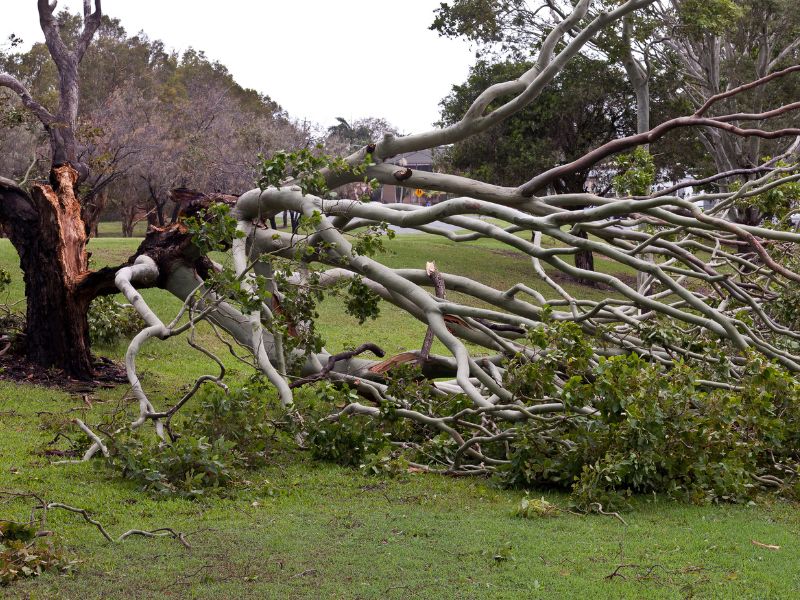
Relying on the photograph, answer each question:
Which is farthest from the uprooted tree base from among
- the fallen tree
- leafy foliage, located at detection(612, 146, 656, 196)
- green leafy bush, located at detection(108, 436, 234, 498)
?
leafy foliage, located at detection(612, 146, 656, 196)

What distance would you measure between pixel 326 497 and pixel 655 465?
88.3 inches

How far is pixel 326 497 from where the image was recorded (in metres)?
6.80

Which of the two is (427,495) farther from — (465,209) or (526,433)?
(465,209)

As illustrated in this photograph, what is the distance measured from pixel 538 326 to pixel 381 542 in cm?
266

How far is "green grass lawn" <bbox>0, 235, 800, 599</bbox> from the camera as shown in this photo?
187 inches

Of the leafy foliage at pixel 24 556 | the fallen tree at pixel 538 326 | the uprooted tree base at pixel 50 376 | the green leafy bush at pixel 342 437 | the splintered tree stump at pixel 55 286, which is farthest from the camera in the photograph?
the splintered tree stump at pixel 55 286

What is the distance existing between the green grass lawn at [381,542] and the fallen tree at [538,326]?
0.48 metres

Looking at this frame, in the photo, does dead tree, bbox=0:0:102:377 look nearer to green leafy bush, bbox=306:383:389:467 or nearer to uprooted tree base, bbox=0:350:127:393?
uprooted tree base, bbox=0:350:127:393

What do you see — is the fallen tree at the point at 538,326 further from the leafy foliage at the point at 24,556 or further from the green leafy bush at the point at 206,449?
the leafy foliage at the point at 24,556

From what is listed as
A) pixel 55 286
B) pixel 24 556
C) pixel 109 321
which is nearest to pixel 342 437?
pixel 24 556

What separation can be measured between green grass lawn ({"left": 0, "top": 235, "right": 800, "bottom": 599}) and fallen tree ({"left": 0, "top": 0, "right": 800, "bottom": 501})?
48 cm

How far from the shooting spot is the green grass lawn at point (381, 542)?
4.75 m

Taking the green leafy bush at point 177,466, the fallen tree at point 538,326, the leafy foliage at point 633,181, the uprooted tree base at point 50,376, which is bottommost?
the uprooted tree base at point 50,376

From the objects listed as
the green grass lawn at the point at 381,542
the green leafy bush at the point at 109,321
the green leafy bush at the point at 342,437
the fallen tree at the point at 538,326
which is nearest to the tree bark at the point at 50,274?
the fallen tree at the point at 538,326
